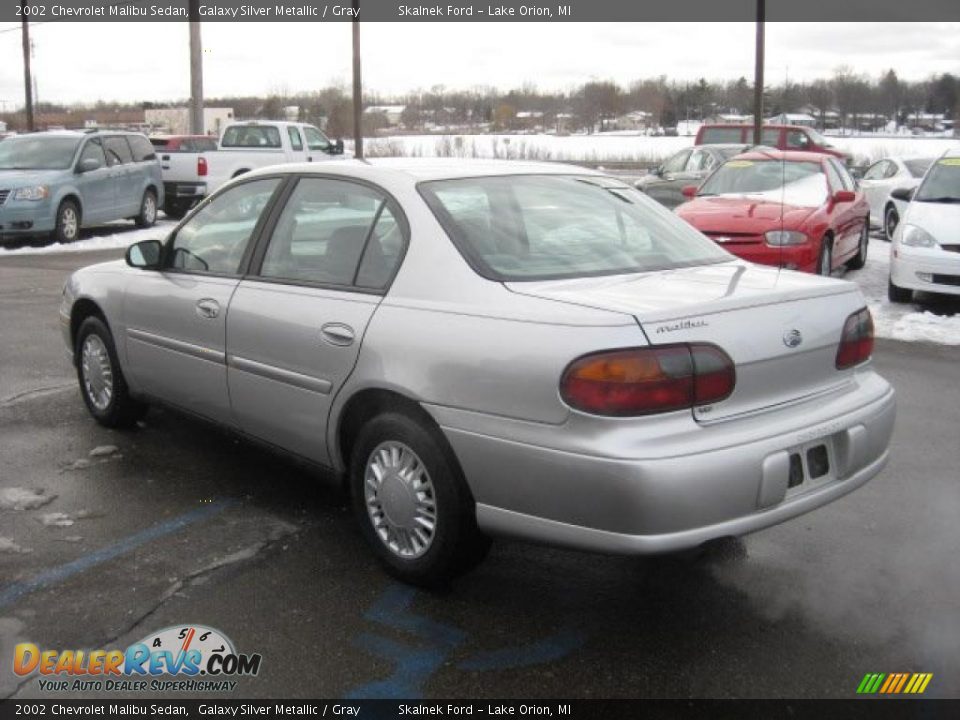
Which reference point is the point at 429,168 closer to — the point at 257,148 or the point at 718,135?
the point at 257,148

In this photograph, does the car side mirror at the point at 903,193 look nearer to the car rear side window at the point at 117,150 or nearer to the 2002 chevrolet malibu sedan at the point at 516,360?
the 2002 chevrolet malibu sedan at the point at 516,360

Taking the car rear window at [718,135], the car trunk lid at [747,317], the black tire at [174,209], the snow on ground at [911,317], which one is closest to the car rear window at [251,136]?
the black tire at [174,209]

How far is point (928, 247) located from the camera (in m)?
9.80

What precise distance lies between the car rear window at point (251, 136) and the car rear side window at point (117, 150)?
Answer: 3.17 metres

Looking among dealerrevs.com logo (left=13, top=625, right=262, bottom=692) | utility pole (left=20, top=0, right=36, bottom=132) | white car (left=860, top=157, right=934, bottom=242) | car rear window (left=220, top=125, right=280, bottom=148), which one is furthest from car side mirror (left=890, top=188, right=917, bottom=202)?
utility pole (left=20, top=0, right=36, bottom=132)

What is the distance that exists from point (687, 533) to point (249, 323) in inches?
85.7

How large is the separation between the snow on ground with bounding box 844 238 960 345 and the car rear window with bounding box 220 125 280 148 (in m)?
12.7

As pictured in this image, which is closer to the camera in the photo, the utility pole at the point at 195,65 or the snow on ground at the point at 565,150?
the utility pole at the point at 195,65

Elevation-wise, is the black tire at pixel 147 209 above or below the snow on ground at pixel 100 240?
above

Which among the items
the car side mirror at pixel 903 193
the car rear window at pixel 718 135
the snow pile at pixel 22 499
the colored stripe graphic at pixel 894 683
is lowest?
the colored stripe graphic at pixel 894 683

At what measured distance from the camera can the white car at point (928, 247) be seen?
9.59 meters

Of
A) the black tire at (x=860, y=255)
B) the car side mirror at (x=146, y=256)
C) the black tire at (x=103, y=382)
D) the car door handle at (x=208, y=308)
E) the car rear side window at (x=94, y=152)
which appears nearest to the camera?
the car door handle at (x=208, y=308)

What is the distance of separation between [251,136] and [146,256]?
16705 millimetres

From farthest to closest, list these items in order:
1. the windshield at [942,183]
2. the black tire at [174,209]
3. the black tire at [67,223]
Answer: the black tire at [174,209] → the black tire at [67,223] → the windshield at [942,183]
